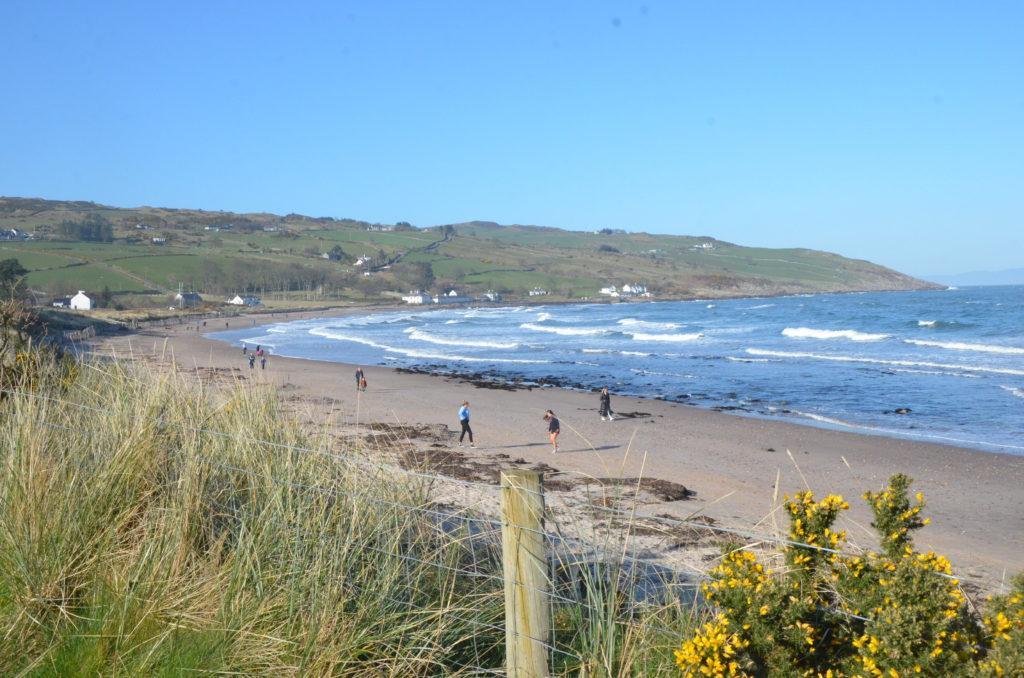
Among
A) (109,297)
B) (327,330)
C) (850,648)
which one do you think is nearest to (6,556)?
(850,648)

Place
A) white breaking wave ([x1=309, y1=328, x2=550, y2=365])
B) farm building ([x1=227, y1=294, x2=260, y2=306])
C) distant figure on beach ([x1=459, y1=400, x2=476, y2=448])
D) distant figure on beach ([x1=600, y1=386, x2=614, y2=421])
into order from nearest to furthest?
distant figure on beach ([x1=459, y1=400, x2=476, y2=448]) < distant figure on beach ([x1=600, y1=386, x2=614, y2=421]) < white breaking wave ([x1=309, y1=328, x2=550, y2=365]) < farm building ([x1=227, y1=294, x2=260, y2=306])

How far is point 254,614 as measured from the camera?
3.06 meters

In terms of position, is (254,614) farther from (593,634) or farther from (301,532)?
(593,634)

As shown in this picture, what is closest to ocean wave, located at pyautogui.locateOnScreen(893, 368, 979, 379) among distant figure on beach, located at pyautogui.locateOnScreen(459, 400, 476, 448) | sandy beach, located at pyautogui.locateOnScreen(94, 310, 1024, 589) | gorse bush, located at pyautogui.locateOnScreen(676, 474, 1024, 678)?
sandy beach, located at pyautogui.locateOnScreen(94, 310, 1024, 589)

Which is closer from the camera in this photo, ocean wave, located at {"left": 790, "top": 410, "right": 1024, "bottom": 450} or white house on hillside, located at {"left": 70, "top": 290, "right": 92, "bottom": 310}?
ocean wave, located at {"left": 790, "top": 410, "right": 1024, "bottom": 450}

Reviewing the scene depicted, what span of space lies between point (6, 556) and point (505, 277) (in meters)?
136

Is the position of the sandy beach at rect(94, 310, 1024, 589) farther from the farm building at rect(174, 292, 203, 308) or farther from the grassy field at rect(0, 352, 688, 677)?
the farm building at rect(174, 292, 203, 308)

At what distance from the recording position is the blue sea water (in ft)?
73.0

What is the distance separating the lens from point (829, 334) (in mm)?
51375

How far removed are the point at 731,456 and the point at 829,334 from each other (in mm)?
37873

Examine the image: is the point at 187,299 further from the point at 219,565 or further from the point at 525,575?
the point at 525,575

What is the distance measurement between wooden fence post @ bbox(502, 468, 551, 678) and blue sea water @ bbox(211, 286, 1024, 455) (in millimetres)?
17772

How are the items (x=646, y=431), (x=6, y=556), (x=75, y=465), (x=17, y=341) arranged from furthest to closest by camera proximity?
(x=646, y=431), (x=17, y=341), (x=75, y=465), (x=6, y=556)

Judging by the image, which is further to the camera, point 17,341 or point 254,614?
point 17,341
